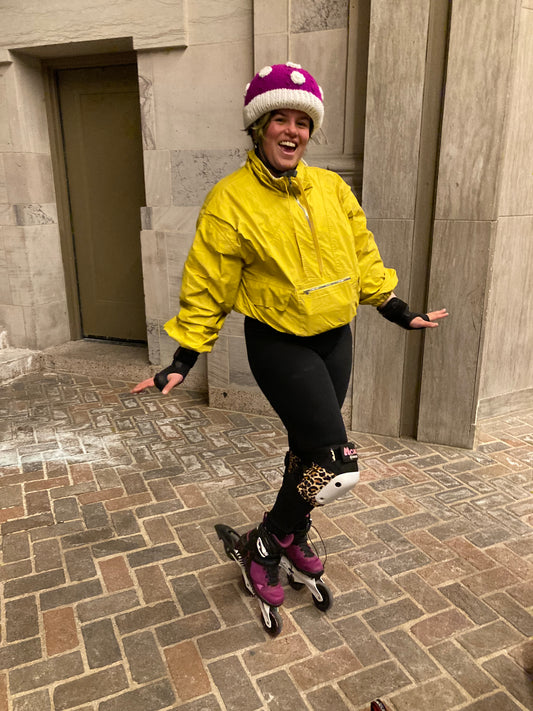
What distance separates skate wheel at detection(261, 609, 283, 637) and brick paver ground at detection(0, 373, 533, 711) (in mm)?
31

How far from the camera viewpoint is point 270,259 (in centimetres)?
212

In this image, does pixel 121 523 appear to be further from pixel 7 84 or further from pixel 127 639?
pixel 7 84

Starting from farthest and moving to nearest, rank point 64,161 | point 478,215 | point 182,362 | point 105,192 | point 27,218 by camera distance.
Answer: point 64,161
point 105,192
point 27,218
point 478,215
point 182,362

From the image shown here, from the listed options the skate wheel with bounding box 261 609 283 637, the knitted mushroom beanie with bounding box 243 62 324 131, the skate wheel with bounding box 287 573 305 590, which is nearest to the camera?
the knitted mushroom beanie with bounding box 243 62 324 131

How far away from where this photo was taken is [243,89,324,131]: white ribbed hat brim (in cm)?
206

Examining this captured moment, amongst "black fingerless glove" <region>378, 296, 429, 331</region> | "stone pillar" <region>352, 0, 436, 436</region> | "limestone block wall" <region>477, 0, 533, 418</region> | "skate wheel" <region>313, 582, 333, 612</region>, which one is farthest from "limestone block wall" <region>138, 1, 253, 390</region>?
"skate wheel" <region>313, 582, 333, 612</region>

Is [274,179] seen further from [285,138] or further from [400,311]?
[400,311]

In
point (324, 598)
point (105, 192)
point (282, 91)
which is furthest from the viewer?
point (105, 192)

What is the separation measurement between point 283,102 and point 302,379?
3.24 ft

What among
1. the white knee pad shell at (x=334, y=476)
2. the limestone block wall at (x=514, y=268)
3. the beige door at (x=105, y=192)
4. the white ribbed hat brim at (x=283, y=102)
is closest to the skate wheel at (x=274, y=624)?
the white knee pad shell at (x=334, y=476)

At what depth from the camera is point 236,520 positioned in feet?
10.9

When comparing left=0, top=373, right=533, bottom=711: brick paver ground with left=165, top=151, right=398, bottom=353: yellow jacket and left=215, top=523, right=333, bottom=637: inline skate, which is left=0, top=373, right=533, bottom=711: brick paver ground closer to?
left=215, top=523, right=333, bottom=637: inline skate

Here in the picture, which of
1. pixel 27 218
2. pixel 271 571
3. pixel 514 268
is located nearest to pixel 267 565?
pixel 271 571

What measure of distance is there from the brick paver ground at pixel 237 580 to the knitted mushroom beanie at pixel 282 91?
2.08 metres
